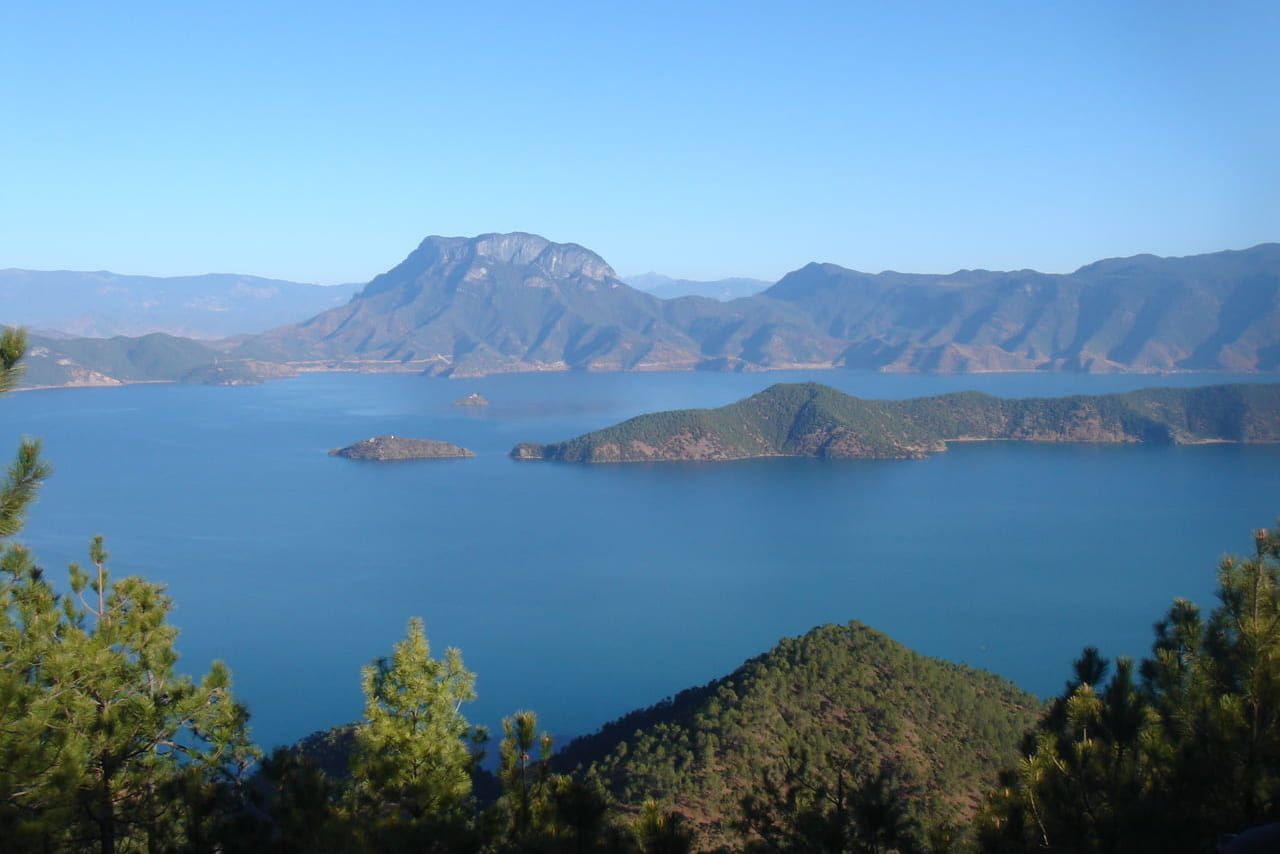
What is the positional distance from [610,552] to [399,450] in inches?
1357

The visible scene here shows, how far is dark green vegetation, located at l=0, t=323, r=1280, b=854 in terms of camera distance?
16.8 feet

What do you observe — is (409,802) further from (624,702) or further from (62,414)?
(62,414)

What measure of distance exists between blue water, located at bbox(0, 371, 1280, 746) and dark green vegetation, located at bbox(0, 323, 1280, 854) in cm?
1881

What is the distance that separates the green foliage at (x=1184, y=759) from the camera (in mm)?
5203

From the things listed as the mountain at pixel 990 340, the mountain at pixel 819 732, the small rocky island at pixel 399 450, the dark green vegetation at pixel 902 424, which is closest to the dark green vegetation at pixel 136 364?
the mountain at pixel 990 340

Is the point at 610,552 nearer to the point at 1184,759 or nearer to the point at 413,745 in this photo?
the point at 413,745

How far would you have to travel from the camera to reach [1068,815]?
5461 mm

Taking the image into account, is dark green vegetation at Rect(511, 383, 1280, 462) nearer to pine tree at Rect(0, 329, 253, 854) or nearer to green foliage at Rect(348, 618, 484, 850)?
green foliage at Rect(348, 618, 484, 850)

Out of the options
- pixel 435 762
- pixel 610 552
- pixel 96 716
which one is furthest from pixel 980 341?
pixel 96 716

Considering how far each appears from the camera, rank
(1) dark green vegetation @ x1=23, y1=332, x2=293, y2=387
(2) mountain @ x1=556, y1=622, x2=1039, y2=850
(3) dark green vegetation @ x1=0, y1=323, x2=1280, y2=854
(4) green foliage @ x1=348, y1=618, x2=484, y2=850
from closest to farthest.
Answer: (3) dark green vegetation @ x1=0, y1=323, x2=1280, y2=854
(4) green foliage @ x1=348, y1=618, x2=484, y2=850
(2) mountain @ x1=556, y1=622, x2=1039, y2=850
(1) dark green vegetation @ x1=23, y1=332, x2=293, y2=387

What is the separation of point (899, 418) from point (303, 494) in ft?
169

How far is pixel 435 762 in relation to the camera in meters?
6.23

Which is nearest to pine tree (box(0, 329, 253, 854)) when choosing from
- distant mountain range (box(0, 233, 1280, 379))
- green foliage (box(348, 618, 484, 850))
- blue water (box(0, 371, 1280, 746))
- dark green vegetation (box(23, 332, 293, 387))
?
green foliage (box(348, 618, 484, 850))

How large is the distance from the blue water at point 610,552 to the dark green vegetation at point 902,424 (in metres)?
3.21
